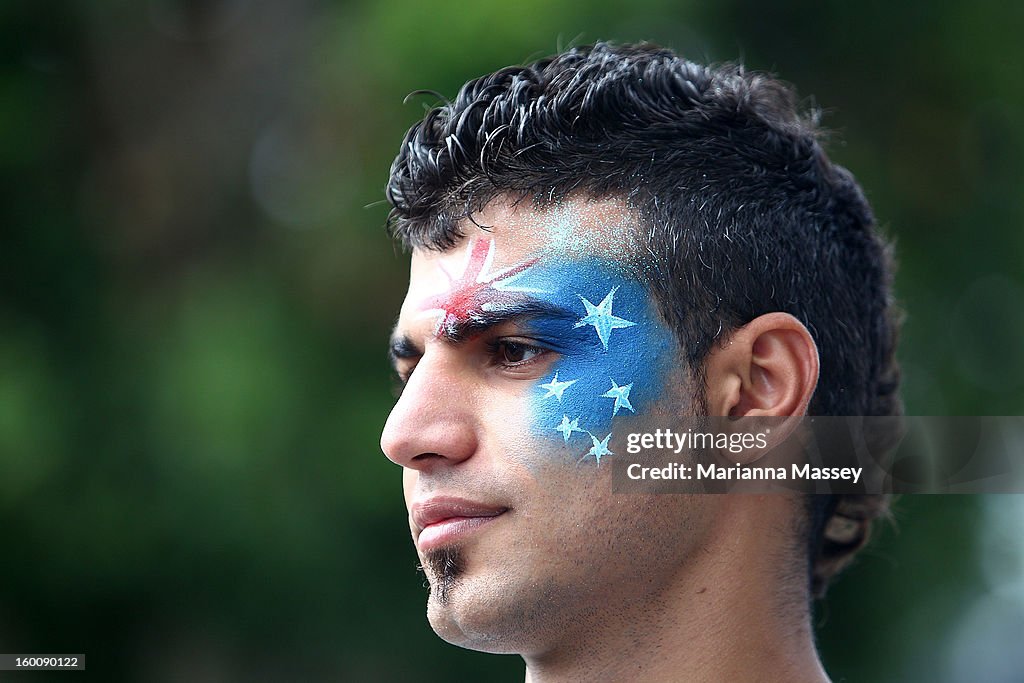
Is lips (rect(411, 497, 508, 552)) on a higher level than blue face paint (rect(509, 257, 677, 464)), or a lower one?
lower

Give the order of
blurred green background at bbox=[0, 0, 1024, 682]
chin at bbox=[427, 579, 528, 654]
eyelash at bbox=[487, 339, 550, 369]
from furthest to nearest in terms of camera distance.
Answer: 1. blurred green background at bbox=[0, 0, 1024, 682]
2. eyelash at bbox=[487, 339, 550, 369]
3. chin at bbox=[427, 579, 528, 654]

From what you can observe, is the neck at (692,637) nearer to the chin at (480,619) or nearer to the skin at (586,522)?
the skin at (586,522)

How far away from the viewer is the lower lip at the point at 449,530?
3.05 m

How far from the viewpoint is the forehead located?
10.6 ft

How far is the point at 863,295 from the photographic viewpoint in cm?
371

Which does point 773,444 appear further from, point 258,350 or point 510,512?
point 258,350

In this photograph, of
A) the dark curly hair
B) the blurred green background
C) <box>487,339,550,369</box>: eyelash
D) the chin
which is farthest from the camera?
the blurred green background

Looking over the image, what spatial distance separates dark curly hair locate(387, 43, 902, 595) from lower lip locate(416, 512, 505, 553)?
2.44 feet

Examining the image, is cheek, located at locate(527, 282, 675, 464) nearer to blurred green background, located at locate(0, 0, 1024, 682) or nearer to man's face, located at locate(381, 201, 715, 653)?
man's face, located at locate(381, 201, 715, 653)

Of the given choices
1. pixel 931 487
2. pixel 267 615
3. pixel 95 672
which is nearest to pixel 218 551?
pixel 267 615

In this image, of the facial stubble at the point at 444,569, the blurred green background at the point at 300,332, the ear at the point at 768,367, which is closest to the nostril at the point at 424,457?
the facial stubble at the point at 444,569

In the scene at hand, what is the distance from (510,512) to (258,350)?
5.93 m

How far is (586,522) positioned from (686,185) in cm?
105

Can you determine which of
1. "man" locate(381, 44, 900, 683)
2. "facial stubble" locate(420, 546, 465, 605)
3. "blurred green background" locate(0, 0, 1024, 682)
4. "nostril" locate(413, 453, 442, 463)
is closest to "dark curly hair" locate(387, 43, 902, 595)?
"man" locate(381, 44, 900, 683)
